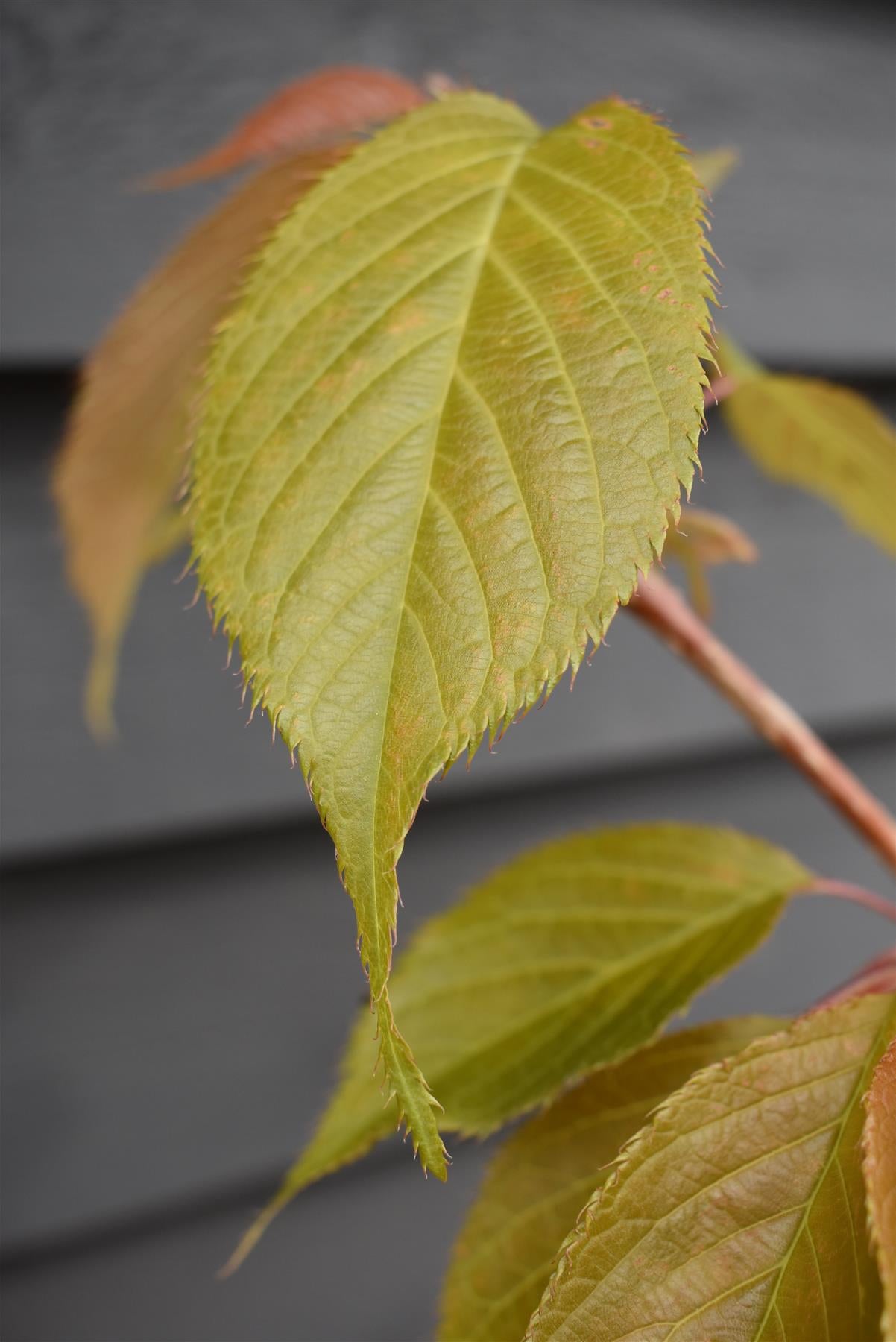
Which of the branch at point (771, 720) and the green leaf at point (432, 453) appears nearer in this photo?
the green leaf at point (432, 453)

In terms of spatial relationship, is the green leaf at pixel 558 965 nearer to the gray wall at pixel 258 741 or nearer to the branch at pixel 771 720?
the branch at pixel 771 720

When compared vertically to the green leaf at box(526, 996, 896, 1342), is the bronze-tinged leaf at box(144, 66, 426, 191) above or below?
above

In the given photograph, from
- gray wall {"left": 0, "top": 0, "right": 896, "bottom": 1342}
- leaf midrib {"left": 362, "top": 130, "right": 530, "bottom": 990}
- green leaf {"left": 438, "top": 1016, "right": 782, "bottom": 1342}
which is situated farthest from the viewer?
gray wall {"left": 0, "top": 0, "right": 896, "bottom": 1342}

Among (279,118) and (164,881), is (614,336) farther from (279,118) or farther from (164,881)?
(164,881)

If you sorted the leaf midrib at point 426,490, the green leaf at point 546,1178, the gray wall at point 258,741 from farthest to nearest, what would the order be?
the gray wall at point 258,741
the green leaf at point 546,1178
the leaf midrib at point 426,490

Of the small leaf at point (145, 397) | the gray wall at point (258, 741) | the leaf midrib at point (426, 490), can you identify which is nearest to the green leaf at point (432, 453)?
the leaf midrib at point (426, 490)

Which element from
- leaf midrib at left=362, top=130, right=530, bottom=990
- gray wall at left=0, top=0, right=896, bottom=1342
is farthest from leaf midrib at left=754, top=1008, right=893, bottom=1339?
gray wall at left=0, top=0, right=896, bottom=1342

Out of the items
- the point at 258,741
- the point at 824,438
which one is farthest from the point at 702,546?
the point at 258,741

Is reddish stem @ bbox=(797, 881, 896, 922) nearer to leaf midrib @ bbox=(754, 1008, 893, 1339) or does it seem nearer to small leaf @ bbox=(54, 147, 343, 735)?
leaf midrib @ bbox=(754, 1008, 893, 1339)

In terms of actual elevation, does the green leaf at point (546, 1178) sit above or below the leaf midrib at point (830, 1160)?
below
